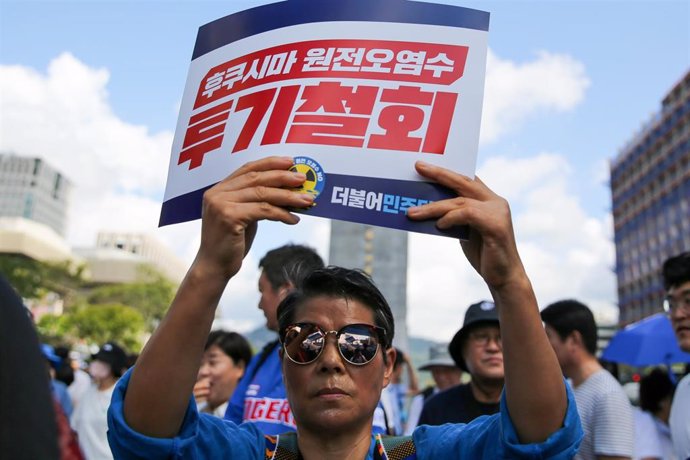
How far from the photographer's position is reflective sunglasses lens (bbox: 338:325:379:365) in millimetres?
1705

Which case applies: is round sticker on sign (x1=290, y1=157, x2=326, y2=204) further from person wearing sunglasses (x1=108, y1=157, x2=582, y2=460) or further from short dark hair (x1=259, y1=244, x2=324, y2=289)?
short dark hair (x1=259, y1=244, x2=324, y2=289)

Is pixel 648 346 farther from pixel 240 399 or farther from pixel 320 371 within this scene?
pixel 320 371

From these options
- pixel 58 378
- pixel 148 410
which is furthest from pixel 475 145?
pixel 58 378

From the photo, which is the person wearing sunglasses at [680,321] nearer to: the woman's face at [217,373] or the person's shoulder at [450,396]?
the person's shoulder at [450,396]

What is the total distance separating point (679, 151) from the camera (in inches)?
2313

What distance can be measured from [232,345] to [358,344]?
9.93ft

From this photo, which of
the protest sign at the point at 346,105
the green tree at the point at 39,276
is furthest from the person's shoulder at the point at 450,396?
the green tree at the point at 39,276

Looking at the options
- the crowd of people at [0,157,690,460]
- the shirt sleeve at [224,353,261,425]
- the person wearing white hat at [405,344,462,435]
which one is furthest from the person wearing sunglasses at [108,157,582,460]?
the person wearing white hat at [405,344,462,435]

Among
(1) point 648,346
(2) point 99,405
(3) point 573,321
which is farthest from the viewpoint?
(1) point 648,346

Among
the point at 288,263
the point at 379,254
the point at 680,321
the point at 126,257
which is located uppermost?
the point at 126,257

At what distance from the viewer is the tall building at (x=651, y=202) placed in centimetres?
5844

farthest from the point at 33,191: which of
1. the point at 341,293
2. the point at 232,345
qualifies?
the point at 341,293

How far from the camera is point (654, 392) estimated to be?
472cm

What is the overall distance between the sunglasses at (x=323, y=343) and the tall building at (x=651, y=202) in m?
60.5
